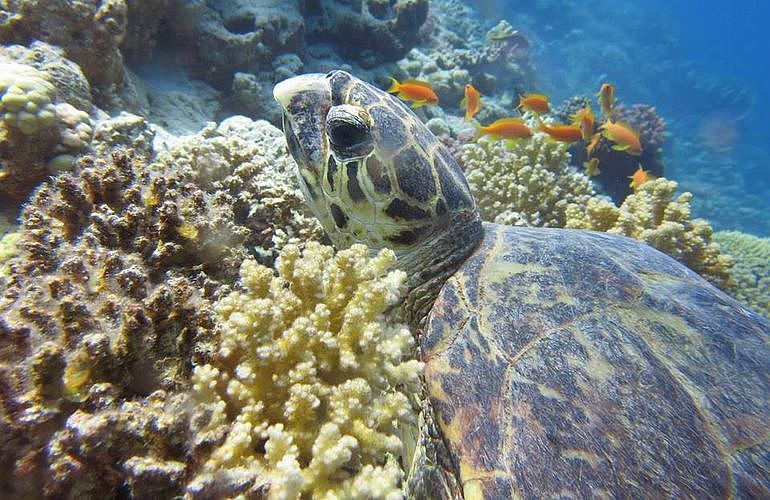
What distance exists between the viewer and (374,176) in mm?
1664

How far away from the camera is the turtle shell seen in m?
1.12

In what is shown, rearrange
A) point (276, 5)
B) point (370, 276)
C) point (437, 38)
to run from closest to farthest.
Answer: point (370, 276) < point (276, 5) < point (437, 38)

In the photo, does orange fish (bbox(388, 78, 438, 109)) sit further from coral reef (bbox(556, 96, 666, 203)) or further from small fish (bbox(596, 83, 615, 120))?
coral reef (bbox(556, 96, 666, 203))

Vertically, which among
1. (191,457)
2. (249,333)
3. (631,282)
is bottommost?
(191,457)

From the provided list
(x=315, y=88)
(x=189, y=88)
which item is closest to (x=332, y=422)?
(x=315, y=88)

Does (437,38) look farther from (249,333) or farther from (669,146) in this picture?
Result: (669,146)

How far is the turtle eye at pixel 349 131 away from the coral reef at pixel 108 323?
556 mm

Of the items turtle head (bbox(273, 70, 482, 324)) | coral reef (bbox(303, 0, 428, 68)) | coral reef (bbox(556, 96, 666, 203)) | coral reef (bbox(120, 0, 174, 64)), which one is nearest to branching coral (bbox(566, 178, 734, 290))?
turtle head (bbox(273, 70, 482, 324))

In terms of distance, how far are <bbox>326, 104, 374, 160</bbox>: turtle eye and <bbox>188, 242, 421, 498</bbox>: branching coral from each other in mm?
522

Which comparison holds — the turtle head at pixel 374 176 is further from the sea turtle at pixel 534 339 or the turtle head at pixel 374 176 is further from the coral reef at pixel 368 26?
the coral reef at pixel 368 26

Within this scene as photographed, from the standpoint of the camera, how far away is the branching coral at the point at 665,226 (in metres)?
2.96

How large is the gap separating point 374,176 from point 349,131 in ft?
0.72

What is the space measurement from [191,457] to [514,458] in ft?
3.05

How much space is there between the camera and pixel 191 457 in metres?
0.91
